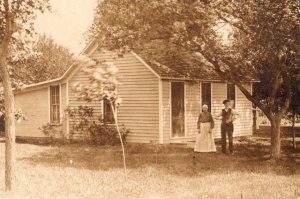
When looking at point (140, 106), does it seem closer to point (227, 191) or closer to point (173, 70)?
point (173, 70)

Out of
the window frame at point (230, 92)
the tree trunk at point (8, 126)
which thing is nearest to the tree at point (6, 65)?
the tree trunk at point (8, 126)

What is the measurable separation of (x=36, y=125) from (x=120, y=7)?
12.8m

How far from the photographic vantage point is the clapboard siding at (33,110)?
1059 inches

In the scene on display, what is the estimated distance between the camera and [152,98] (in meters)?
22.2

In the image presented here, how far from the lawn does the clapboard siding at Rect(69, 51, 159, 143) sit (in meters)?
2.86

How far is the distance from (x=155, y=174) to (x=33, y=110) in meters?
15.7

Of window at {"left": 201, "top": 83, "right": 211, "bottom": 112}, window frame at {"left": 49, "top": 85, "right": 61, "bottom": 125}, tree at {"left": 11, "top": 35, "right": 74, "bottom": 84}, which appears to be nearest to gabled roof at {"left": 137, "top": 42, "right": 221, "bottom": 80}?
window at {"left": 201, "top": 83, "right": 211, "bottom": 112}

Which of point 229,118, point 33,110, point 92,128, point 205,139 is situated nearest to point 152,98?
point 92,128

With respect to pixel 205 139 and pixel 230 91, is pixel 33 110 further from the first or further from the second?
pixel 205 139

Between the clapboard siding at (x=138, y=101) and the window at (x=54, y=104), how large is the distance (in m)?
4.52

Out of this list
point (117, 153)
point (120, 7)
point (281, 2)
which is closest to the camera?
point (281, 2)

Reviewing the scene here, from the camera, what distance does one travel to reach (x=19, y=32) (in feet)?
36.4

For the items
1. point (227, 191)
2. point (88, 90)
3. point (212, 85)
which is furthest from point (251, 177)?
point (212, 85)

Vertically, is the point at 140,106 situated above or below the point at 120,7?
below
